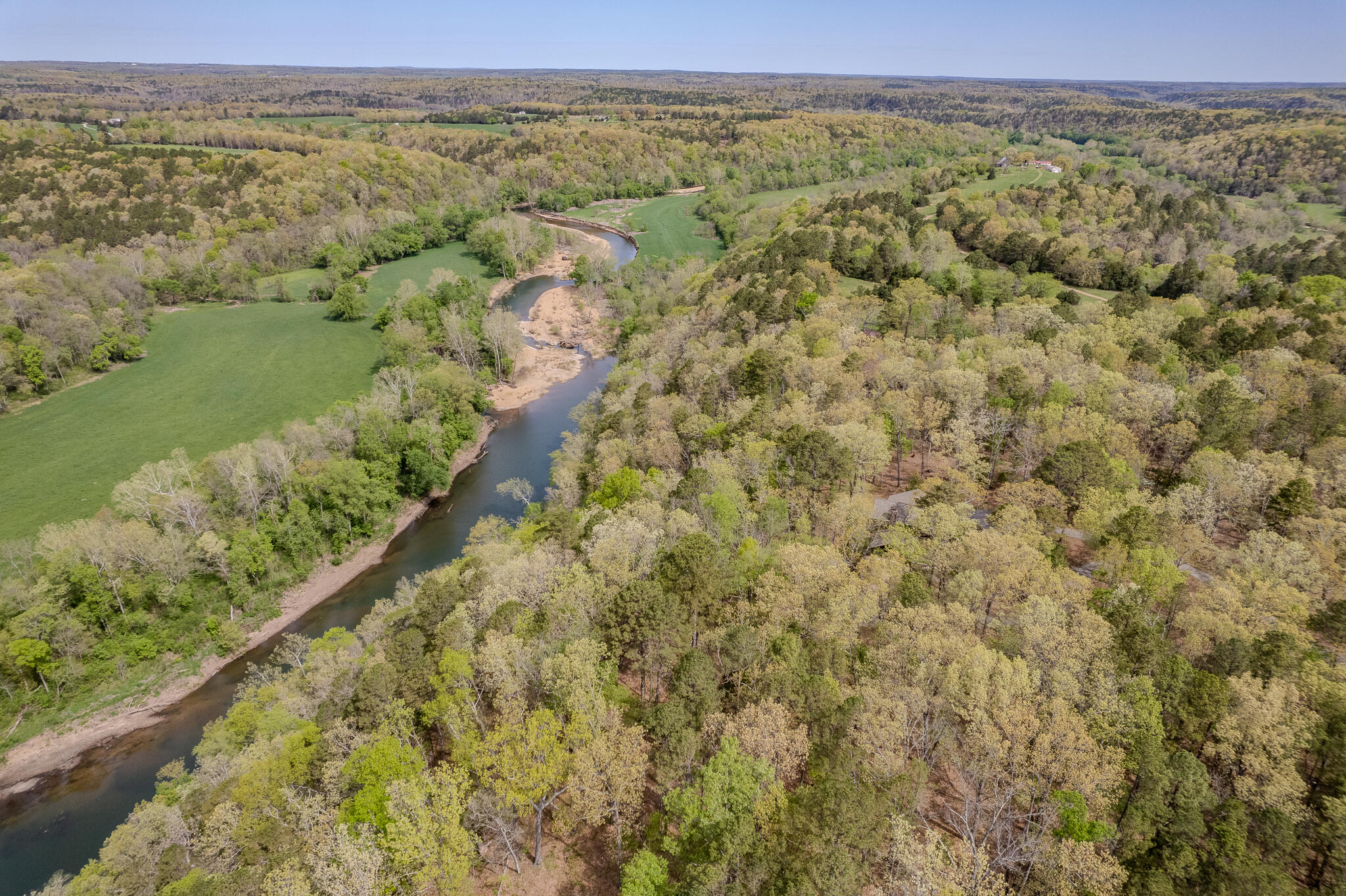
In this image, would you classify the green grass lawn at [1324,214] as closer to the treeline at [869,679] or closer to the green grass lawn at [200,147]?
the treeline at [869,679]

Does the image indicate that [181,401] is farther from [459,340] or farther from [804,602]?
[804,602]

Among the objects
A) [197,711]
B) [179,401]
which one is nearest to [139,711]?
[197,711]

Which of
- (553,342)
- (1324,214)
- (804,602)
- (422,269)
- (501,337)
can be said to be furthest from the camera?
(422,269)

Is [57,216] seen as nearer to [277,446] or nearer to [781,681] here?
[277,446]

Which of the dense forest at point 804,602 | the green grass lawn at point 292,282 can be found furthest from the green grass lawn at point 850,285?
the green grass lawn at point 292,282

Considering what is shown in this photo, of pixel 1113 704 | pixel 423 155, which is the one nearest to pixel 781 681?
pixel 1113 704
